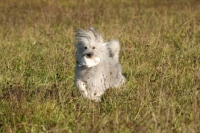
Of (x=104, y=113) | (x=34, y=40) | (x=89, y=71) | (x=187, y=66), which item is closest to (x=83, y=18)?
(x=34, y=40)

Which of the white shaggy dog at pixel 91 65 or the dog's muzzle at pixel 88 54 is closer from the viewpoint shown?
the dog's muzzle at pixel 88 54

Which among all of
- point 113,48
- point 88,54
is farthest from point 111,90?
point 113,48

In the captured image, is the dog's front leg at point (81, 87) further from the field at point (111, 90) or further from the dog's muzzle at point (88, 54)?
the dog's muzzle at point (88, 54)

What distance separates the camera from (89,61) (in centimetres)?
652

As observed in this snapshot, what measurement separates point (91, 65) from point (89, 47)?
0.74ft

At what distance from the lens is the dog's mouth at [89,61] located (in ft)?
21.2

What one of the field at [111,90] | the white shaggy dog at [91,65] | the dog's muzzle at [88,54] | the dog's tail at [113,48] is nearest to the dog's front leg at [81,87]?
the white shaggy dog at [91,65]

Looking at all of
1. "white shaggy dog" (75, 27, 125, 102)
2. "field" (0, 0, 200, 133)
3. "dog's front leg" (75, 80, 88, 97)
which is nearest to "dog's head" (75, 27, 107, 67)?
"white shaggy dog" (75, 27, 125, 102)

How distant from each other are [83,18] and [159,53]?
17.6 ft

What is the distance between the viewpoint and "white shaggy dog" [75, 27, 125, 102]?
6.52 m

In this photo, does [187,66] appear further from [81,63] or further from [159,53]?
[81,63]

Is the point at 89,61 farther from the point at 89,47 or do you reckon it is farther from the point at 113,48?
→ the point at 113,48

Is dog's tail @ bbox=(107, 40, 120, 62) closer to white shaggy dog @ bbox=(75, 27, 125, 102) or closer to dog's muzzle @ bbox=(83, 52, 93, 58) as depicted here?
white shaggy dog @ bbox=(75, 27, 125, 102)

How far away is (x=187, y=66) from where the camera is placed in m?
8.32
